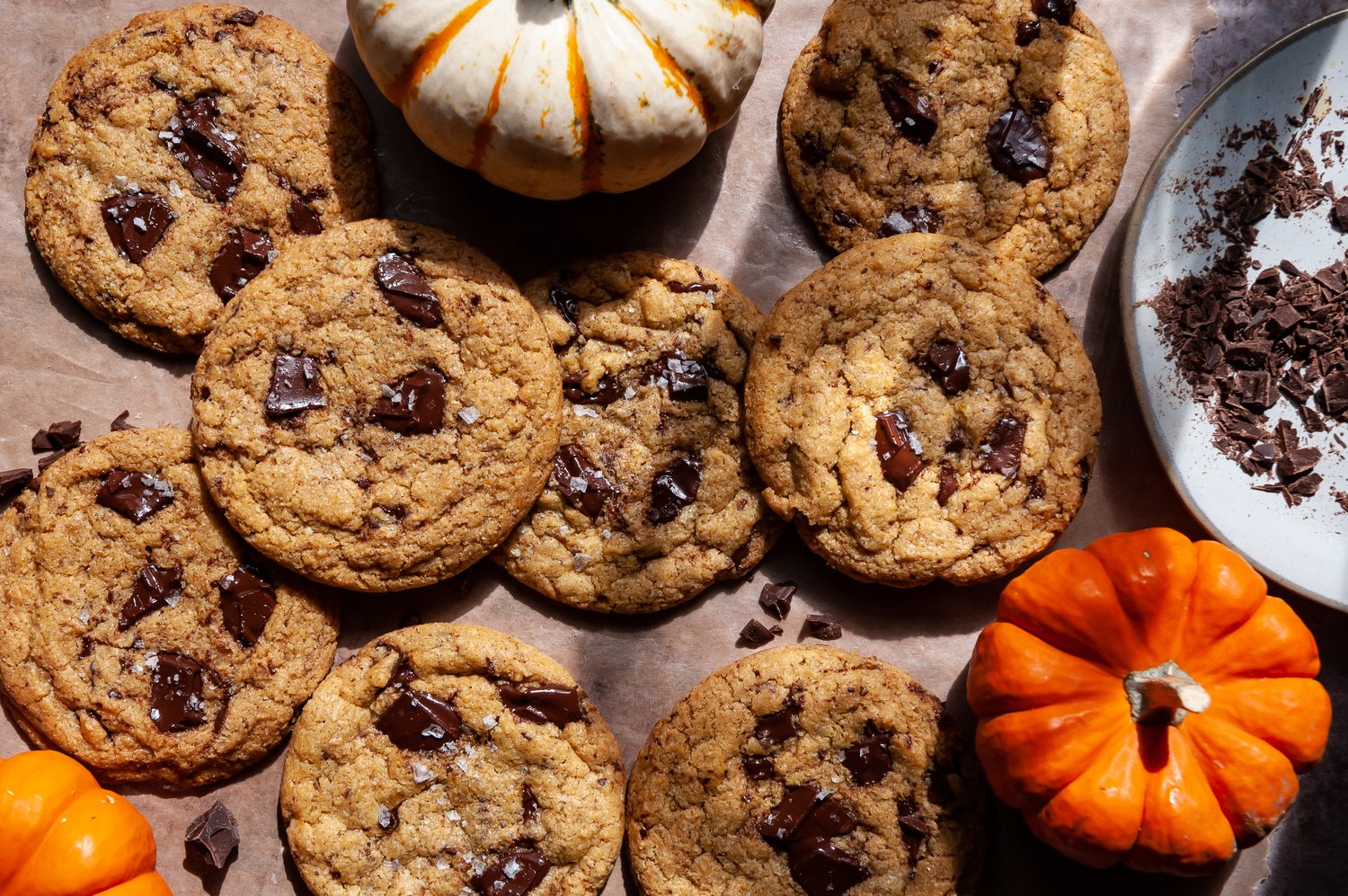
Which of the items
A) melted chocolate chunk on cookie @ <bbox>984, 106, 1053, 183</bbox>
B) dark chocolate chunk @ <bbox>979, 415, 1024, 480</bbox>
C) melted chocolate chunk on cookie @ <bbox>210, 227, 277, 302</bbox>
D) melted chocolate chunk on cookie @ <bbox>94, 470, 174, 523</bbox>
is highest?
melted chocolate chunk on cookie @ <bbox>984, 106, 1053, 183</bbox>

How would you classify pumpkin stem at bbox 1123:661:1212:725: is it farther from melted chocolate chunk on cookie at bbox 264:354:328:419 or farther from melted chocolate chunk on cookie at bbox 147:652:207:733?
melted chocolate chunk on cookie at bbox 147:652:207:733

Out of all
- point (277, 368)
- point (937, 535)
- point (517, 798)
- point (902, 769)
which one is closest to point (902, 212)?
point (937, 535)

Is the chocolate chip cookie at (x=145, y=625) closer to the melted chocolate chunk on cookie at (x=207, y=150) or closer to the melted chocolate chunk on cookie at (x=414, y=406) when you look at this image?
the melted chocolate chunk on cookie at (x=414, y=406)

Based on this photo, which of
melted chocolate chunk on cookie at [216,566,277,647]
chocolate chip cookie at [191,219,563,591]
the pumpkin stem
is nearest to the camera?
the pumpkin stem

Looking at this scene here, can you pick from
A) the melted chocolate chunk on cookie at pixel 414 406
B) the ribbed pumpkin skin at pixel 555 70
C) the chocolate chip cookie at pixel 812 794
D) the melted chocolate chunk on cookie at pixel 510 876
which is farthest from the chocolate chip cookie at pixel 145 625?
the ribbed pumpkin skin at pixel 555 70

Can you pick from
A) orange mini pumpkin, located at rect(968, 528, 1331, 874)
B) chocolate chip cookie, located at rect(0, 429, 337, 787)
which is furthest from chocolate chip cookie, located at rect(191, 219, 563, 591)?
orange mini pumpkin, located at rect(968, 528, 1331, 874)

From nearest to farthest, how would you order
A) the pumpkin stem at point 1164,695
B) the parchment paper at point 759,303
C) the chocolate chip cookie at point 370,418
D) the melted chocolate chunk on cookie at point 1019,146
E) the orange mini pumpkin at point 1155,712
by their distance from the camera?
1. the pumpkin stem at point 1164,695
2. the orange mini pumpkin at point 1155,712
3. the chocolate chip cookie at point 370,418
4. the melted chocolate chunk on cookie at point 1019,146
5. the parchment paper at point 759,303

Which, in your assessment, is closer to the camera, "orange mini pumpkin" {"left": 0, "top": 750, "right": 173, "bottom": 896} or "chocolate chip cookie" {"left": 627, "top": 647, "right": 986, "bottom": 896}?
"orange mini pumpkin" {"left": 0, "top": 750, "right": 173, "bottom": 896}
